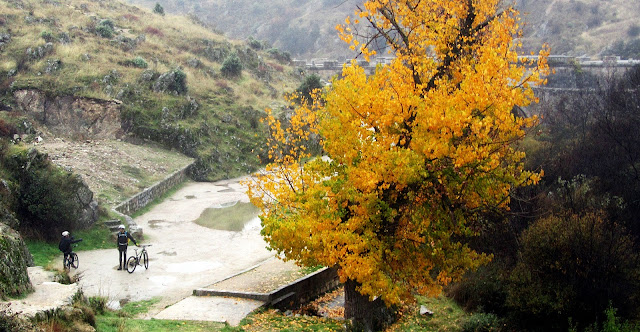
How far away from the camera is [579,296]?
1421 cm

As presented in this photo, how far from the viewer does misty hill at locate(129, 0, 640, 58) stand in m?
81.4

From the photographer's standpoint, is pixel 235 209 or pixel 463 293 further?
pixel 235 209

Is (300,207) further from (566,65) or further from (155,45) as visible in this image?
(566,65)

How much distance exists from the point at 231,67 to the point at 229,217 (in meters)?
26.0

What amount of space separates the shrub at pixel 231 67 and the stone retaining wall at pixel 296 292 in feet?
112

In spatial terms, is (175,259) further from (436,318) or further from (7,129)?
(7,129)

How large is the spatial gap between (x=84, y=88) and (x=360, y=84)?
103 feet

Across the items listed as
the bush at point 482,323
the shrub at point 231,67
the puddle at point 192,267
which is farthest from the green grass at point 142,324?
the shrub at point 231,67

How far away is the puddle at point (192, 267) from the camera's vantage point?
63.4ft

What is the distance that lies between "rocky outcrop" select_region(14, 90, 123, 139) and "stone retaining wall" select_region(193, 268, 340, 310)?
2347cm

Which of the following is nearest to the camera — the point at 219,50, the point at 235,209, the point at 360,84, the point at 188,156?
the point at 360,84

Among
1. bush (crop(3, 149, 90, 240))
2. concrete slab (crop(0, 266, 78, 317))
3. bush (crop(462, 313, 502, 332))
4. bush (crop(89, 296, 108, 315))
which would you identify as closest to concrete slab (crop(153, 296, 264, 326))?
bush (crop(89, 296, 108, 315))

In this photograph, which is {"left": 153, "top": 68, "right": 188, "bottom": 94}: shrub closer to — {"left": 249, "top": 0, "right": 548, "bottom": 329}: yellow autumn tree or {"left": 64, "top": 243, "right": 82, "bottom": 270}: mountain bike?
{"left": 64, "top": 243, "right": 82, "bottom": 270}: mountain bike

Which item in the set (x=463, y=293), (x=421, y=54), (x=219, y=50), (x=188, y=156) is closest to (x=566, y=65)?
(x=219, y=50)
